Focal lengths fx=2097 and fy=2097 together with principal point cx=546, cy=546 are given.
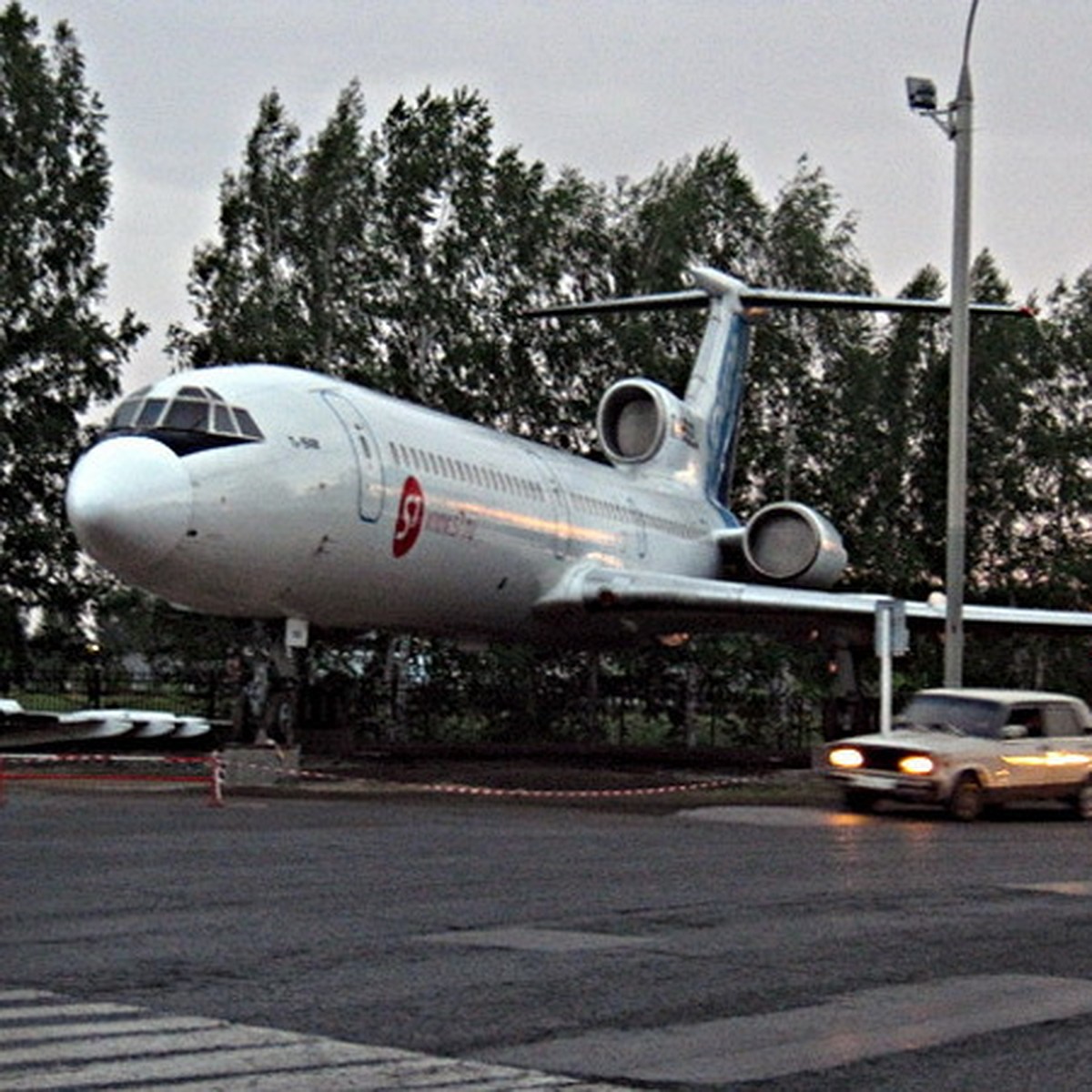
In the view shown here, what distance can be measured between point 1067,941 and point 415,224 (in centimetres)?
3943

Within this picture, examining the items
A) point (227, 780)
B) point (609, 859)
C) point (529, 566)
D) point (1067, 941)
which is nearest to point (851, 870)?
point (609, 859)

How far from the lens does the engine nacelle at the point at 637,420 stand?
3862cm

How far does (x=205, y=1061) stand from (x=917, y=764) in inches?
568

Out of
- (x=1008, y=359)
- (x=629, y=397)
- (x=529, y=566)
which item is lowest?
(x=529, y=566)

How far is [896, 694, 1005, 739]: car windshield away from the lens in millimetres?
21453

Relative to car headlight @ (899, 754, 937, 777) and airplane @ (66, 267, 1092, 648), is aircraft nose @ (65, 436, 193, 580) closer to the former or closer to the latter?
airplane @ (66, 267, 1092, 648)

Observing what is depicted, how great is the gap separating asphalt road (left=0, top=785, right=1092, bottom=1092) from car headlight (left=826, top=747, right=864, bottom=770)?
3167 millimetres

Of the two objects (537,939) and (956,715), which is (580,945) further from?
(956,715)

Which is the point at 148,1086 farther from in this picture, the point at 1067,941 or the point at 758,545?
the point at 758,545

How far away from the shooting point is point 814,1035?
779 cm

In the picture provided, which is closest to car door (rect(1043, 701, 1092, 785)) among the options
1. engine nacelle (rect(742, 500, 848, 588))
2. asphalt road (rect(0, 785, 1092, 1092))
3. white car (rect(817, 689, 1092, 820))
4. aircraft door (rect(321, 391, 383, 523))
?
white car (rect(817, 689, 1092, 820))

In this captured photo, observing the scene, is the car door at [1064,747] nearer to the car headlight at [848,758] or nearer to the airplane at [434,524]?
the car headlight at [848,758]

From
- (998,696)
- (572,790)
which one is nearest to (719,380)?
(572,790)

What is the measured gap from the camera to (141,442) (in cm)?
2388
